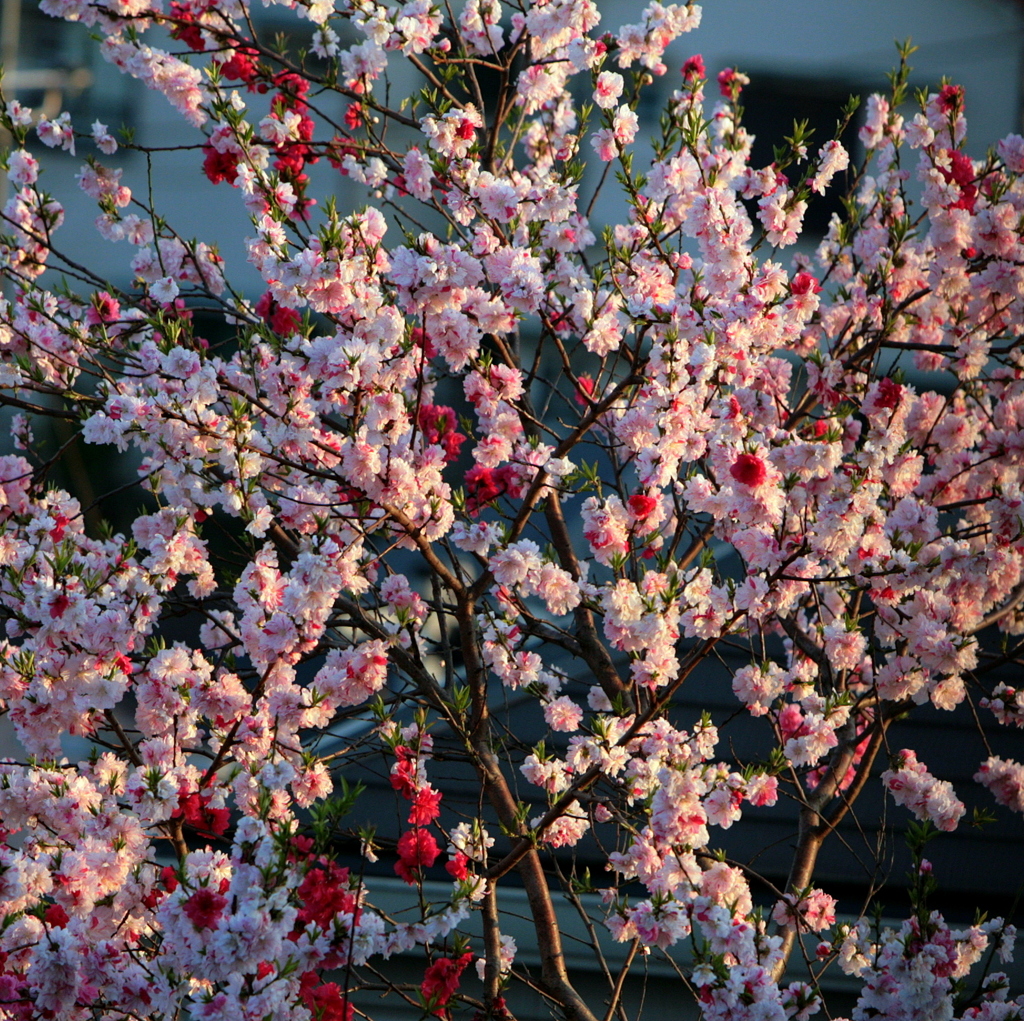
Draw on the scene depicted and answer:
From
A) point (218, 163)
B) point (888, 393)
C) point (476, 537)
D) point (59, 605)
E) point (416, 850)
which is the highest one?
point (218, 163)

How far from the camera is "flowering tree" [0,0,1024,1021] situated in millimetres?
2553

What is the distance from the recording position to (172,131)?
33.5 ft

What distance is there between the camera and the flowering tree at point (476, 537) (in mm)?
2553

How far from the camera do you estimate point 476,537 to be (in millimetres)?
3010

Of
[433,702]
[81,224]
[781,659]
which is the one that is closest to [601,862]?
[781,659]

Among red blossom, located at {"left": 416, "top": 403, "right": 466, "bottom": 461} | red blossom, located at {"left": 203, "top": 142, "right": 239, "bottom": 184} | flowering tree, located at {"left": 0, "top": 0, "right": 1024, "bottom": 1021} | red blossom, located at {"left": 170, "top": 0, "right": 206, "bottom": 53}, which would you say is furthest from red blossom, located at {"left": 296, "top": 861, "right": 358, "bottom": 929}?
red blossom, located at {"left": 170, "top": 0, "right": 206, "bottom": 53}

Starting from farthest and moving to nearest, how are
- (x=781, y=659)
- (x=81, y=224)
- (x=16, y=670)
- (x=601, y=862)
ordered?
(x=81, y=224) → (x=781, y=659) → (x=601, y=862) → (x=16, y=670)

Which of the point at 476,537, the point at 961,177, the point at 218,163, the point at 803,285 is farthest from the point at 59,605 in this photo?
the point at 961,177

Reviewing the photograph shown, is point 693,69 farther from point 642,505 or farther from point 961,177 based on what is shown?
point 642,505

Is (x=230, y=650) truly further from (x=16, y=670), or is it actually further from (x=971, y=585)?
(x=971, y=585)

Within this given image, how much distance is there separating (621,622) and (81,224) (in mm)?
9087

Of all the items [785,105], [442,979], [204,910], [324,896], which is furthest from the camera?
[785,105]

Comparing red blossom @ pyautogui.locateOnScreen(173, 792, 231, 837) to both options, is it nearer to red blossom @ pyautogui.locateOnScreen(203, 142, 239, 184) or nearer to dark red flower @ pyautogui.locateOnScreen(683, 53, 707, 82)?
red blossom @ pyautogui.locateOnScreen(203, 142, 239, 184)

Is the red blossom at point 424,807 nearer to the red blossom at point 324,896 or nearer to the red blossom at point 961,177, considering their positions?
the red blossom at point 324,896
